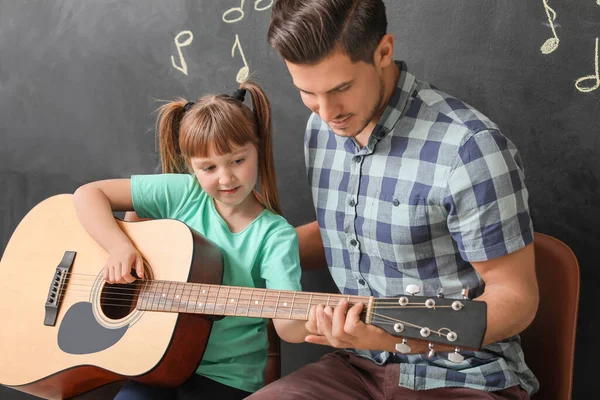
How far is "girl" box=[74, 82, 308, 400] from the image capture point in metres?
1.51

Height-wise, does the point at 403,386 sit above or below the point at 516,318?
below

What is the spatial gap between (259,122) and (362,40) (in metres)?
0.40

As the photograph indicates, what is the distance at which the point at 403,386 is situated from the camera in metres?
1.41

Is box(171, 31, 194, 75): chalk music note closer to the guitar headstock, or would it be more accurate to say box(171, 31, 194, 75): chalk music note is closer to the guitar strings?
the guitar strings

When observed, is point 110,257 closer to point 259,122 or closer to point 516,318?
point 259,122

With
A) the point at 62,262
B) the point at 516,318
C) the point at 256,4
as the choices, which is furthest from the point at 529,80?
the point at 62,262

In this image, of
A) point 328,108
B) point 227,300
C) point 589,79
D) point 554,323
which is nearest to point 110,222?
point 227,300

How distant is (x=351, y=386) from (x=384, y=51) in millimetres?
729

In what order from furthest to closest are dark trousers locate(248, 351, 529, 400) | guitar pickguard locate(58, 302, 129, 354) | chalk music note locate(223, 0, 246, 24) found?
chalk music note locate(223, 0, 246, 24) → guitar pickguard locate(58, 302, 129, 354) → dark trousers locate(248, 351, 529, 400)

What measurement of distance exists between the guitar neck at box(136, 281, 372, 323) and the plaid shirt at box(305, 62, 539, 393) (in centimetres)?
24

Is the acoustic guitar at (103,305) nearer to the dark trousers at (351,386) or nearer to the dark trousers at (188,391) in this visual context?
the dark trousers at (188,391)

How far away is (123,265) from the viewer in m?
1.49

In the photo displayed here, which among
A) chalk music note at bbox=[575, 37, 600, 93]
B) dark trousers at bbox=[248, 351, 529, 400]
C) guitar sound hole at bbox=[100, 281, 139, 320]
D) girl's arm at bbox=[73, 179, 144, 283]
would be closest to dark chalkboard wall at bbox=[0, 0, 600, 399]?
chalk music note at bbox=[575, 37, 600, 93]

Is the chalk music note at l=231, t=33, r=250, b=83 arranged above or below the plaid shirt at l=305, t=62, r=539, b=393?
above
